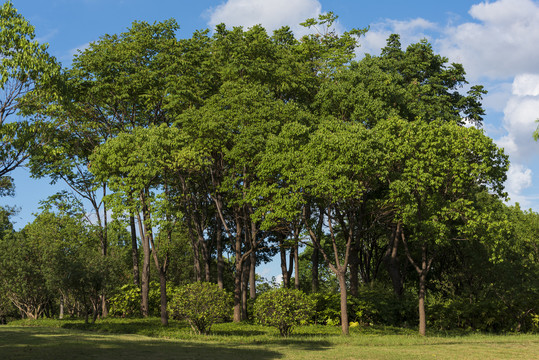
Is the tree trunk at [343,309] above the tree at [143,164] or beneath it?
beneath

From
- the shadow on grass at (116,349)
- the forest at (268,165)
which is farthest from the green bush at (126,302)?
the shadow on grass at (116,349)

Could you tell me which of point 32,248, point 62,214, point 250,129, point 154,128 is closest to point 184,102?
point 154,128

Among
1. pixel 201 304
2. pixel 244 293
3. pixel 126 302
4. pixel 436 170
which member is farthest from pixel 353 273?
pixel 126 302

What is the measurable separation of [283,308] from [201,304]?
3.78 meters

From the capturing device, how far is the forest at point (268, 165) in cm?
2603

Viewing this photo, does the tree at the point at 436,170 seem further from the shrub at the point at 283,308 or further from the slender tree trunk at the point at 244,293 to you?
the slender tree trunk at the point at 244,293

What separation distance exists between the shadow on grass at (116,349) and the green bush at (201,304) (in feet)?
10.5

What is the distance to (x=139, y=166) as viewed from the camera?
28984 millimetres

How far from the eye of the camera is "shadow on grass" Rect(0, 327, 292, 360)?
16.2m

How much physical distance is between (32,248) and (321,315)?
19.7 meters

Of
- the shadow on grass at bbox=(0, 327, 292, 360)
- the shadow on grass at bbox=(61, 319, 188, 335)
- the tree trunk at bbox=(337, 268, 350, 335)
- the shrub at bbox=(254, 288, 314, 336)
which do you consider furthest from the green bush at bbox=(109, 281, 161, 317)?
the tree trunk at bbox=(337, 268, 350, 335)

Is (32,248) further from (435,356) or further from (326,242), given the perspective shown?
(435,356)

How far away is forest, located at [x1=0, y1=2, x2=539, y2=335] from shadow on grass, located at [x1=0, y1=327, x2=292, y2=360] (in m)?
5.03

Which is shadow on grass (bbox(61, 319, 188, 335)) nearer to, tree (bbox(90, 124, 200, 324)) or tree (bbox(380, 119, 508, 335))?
tree (bbox(90, 124, 200, 324))
